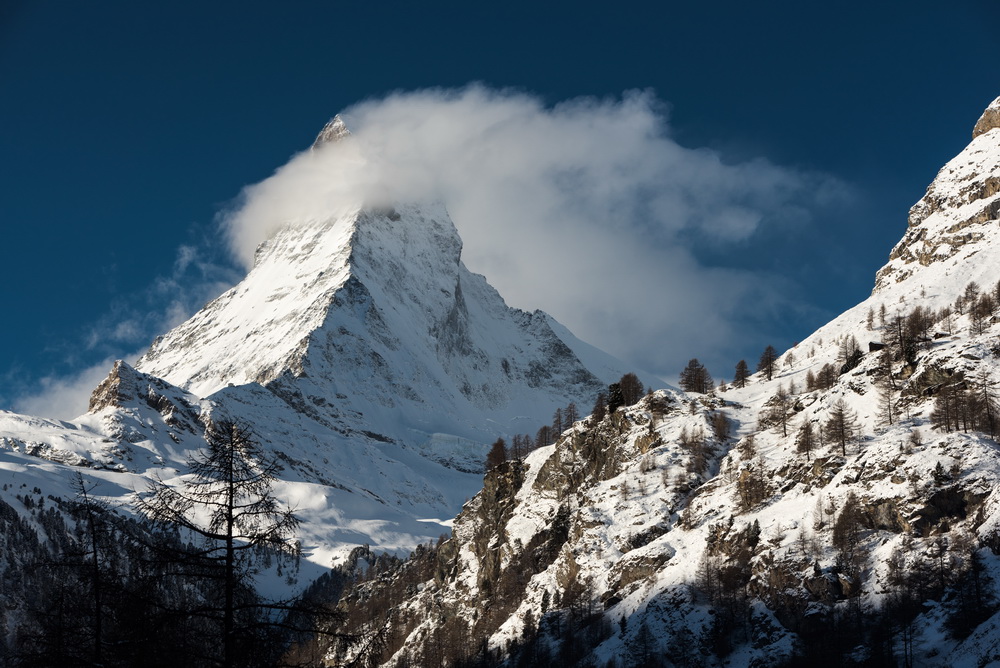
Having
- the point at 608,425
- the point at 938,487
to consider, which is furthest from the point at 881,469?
the point at 608,425

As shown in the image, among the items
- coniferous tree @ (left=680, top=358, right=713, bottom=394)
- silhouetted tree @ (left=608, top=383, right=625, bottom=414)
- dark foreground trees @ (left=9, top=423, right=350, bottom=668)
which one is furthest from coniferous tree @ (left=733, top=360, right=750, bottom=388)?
dark foreground trees @ (left=9, top=423, right=350, bottom=668)

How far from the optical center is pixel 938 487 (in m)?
92.7

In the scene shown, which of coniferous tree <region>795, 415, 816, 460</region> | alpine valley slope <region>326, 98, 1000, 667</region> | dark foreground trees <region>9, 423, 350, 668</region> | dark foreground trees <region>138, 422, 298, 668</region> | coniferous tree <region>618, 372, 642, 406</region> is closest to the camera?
dark foreground trees <region>9, 423, 350, 668</region>

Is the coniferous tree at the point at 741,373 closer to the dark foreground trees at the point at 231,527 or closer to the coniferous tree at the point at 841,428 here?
the coniferous tree at the point at 841,428

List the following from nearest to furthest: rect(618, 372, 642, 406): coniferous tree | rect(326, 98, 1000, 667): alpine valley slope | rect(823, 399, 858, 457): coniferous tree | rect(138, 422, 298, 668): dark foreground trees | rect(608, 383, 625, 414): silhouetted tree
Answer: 1. rect(138, 422, 298, 668): dark foreground trees
2. rect(326, 98, 1000, 667): alpine valley slope
3. rect(823, 399, 858, 457): coniferous tree
4. rect(608, 383, 625, 414): silhouetted tree
5. rect(618, 372, 642, 406): coniferous tree

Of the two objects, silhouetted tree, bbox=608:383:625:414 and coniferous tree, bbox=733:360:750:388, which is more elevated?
coniferous tree, bbox=733:360:750:388

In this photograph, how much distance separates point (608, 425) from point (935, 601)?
7507 cm

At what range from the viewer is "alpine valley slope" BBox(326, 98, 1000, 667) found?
84500mm

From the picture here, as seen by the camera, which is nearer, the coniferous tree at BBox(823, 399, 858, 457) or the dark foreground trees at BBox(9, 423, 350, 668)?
the dark foreground trees at BBox(9, 423, 350, 668)

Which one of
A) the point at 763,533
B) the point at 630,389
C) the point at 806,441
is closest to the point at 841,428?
the point at 806,441

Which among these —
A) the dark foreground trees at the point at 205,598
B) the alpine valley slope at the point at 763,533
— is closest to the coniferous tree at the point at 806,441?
the alpine valley slope at the point at 763,533

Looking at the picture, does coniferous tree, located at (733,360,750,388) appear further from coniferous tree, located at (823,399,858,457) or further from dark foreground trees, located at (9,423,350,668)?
dark foreground trees, located at (9,423,350,668)

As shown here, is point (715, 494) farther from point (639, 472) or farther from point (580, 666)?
point (580, 666)

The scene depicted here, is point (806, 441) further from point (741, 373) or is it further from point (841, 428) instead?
point (741, 373)
